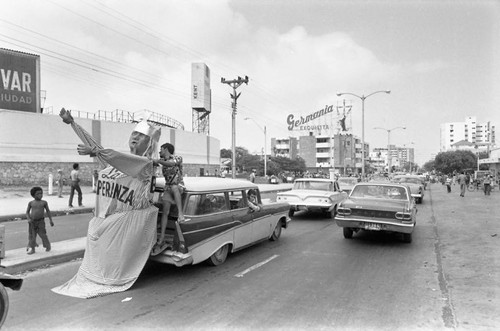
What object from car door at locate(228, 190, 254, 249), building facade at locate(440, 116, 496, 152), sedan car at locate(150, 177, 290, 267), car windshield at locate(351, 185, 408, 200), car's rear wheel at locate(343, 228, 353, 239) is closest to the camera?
sedan car at locate(150, 177, 290, 267)

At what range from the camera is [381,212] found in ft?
28.1

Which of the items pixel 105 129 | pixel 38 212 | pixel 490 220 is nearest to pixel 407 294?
pixel 38 212

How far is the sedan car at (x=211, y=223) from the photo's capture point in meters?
5.81

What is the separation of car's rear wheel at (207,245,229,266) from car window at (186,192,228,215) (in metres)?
0.76

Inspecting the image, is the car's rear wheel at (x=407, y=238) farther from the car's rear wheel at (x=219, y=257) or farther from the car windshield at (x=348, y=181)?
the car windshield at (x=348, y=181)

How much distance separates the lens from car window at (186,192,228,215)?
601cm

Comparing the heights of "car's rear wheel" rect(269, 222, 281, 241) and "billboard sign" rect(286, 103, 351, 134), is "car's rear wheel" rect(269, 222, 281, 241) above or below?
below

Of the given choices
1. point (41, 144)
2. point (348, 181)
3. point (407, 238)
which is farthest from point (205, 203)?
point (41, 144)

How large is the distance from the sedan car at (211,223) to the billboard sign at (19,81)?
2754 centimetres

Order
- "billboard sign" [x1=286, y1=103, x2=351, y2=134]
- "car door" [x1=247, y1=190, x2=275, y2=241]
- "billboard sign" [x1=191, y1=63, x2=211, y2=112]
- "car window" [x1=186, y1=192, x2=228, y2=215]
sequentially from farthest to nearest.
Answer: "billboard sign" [x1=286, y1=103, x2=351, y2=134] → "billboard sign" [x1=191, y1=63, x2=211, y2=112] → "car door" [x1=247, y1=190, x2=275, y2=241] → "car window" [x1=186, y1=192, x2=228, y2=215]

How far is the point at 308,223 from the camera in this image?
12289 mm

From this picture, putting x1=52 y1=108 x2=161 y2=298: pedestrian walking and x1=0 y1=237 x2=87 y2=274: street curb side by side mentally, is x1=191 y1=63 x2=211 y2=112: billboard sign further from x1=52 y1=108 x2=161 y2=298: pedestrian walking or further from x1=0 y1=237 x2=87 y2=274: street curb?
x1=52 y1=108 x2=161 y2=298: pedestrian walking

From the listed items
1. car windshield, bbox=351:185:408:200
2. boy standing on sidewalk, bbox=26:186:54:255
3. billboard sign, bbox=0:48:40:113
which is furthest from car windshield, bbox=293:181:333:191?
billboard sign, bbox=0:48:40:113

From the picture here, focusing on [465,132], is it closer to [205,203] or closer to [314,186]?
[314,186]
